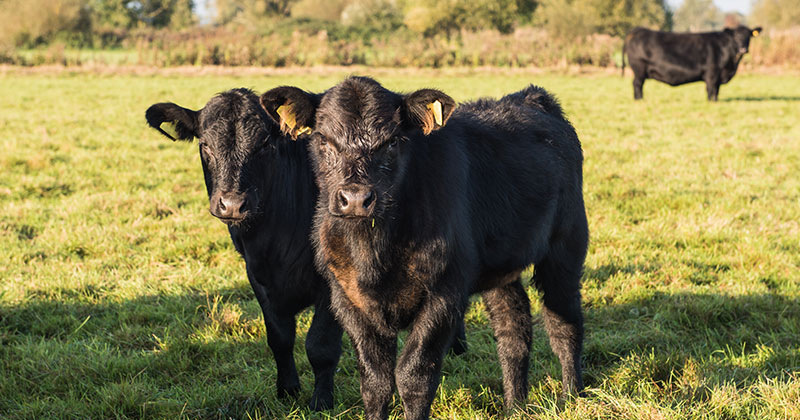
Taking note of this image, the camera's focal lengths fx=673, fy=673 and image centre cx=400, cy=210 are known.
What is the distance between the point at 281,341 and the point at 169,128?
1.38 m

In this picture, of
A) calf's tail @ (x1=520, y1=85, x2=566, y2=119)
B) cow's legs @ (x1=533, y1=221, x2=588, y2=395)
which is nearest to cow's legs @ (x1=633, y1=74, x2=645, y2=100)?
calf's tail @ (x1=520, y1=85, x2=566, y2=119)

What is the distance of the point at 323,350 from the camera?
3.56m

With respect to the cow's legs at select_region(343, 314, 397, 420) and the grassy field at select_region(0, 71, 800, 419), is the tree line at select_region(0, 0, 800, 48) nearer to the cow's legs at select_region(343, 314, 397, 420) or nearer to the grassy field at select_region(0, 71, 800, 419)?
the grassy field at select_region(0, 71, 800, 419)

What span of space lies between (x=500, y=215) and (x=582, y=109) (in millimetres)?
13036

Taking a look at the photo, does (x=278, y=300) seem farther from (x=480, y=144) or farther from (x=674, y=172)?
(x=674, y=172)

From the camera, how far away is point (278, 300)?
144 inches

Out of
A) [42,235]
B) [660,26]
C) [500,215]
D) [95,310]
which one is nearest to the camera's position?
[500,215]

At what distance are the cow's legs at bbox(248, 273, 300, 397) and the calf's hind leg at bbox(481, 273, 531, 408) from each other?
1130mm

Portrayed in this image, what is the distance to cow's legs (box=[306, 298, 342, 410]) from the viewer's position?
3564mm

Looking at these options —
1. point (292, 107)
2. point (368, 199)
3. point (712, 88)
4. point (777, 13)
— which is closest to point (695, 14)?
point (777, 13)

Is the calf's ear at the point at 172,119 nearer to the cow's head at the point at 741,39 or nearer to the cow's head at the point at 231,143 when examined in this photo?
the cow's head at the point at 231,143

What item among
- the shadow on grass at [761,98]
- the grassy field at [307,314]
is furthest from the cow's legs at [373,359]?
the shadow on grass at [761,98]

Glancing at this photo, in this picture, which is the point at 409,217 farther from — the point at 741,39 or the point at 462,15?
the point at 462,15

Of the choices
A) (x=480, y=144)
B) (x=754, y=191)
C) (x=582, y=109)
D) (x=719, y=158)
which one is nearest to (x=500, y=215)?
(x=480, y=144)
